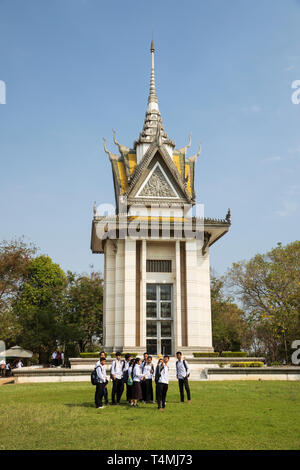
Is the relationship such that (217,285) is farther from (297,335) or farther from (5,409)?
(5,409)

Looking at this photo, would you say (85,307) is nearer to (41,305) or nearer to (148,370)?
(41,305)

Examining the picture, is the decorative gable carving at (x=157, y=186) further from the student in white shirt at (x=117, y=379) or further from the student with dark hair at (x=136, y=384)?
the student with dark hair at (x=136, y=384)

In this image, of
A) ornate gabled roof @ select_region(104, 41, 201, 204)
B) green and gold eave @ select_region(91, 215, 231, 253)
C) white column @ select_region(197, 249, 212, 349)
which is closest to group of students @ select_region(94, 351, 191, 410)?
white column @ select_region(197, 249, 212, 349)

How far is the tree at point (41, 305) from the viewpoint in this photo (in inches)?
1592

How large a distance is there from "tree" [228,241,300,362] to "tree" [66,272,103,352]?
42.7 feet

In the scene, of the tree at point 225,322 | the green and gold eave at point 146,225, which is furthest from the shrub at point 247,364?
the tree at point 225,322

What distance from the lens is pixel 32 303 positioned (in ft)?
154

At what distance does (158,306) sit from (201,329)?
3161mm

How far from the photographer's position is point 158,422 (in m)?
9.98

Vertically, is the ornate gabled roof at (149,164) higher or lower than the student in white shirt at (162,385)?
higher

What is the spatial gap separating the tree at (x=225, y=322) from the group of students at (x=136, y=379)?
3132cm

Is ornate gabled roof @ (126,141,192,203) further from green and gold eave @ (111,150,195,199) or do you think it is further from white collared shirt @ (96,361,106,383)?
white collared shirt @ (96,361,106,383)

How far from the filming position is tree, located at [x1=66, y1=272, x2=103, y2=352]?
42.8m
